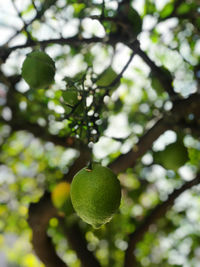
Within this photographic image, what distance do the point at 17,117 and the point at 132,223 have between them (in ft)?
5.85

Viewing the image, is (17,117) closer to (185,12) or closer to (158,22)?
(158,22)

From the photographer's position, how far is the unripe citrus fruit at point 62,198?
2.21 m

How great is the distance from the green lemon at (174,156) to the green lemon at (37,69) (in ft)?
2.54

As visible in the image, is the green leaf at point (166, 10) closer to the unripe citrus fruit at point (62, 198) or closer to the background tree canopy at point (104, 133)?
the background tree canopy at point (104, 133)

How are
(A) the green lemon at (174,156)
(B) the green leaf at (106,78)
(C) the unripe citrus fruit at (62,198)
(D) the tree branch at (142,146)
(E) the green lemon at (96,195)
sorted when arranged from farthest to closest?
(C) the unripe citrus fruit at (62,198) < (D) the tree branch at (142,146) < (B) the green leaf at (106,78) < (A) the green lemon at (174,156) < (E) the green lemon at (96,195)

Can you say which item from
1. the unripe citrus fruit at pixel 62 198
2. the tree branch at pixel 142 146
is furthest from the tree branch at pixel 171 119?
the unripe citrus fruit at pixel 62 198

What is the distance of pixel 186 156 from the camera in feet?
5.76

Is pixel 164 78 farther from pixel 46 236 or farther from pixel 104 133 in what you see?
pixel 46 236

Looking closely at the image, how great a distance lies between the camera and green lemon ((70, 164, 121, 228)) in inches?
45.6

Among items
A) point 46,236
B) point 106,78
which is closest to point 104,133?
point 106,78

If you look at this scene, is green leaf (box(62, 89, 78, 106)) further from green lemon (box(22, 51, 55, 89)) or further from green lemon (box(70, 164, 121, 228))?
green lemon (box(70, 164, 121, 228))

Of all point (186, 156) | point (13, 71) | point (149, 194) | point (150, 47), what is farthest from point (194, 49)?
point (149, 194)

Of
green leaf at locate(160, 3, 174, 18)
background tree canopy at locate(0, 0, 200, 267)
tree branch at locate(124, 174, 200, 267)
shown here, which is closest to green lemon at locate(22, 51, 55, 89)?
background tree canopy at locate(0, 0, 200, 267)

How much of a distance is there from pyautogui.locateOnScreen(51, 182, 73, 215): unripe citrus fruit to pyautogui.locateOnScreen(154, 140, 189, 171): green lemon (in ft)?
2.54
